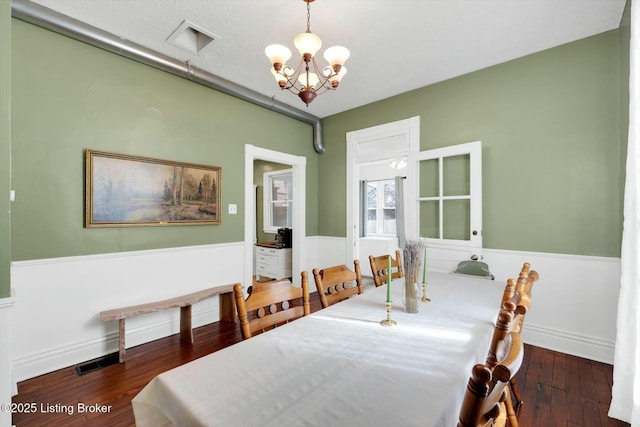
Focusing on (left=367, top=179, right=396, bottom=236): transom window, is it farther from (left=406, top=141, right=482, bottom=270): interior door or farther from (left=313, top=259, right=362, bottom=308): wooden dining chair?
(left=313, top=259, right=362, bottom=308): wooden dining chair

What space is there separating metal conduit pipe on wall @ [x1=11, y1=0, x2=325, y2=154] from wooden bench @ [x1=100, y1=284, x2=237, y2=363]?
7.73 ft

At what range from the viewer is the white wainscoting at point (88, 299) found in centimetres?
228

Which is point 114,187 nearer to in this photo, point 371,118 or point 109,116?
point 109,116

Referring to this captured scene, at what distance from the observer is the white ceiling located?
2.27 m

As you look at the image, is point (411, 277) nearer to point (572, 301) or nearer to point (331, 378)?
point (331, 378)

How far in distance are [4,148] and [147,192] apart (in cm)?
134

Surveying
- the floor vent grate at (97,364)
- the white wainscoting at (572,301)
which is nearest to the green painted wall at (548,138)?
the white wainscoting at (572,301)

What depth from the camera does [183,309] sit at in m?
2.96

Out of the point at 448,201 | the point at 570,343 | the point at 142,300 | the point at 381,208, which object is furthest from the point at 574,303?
the point at 142,300

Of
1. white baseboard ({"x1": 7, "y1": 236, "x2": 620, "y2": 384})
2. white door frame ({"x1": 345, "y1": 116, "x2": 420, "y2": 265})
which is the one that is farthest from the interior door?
white door frame ({"x1": 345, "y1": 116, "x2": 420, "y2": 265})

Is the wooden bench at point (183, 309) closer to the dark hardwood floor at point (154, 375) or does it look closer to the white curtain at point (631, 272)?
the dark hardwood floor at point (154, 375)

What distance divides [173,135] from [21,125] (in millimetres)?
1164

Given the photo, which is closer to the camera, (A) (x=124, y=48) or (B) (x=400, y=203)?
(A) (x=124, y=48)

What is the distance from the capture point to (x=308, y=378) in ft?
3.14
